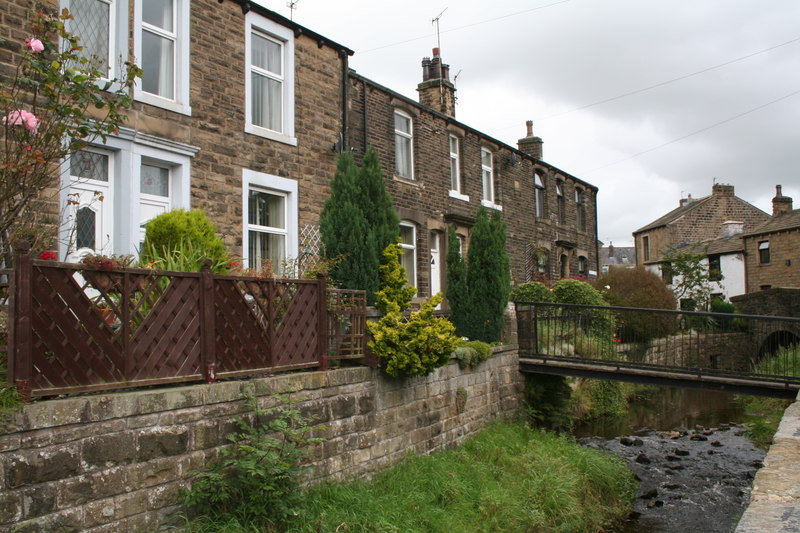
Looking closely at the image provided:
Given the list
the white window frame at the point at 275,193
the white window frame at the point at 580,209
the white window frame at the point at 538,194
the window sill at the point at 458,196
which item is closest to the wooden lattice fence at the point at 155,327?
the white window frame at the point at 275,193

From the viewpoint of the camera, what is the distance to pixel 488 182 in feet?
64.9

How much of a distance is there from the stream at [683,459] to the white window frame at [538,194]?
7079 mm

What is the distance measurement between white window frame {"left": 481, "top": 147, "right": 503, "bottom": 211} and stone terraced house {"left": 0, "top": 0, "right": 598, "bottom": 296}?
6.37 feet

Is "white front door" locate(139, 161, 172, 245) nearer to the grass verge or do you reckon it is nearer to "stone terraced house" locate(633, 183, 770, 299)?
the grass verge

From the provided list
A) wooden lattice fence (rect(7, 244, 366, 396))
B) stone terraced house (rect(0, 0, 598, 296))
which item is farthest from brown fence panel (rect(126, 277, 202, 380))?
stone terraced house (rect(0, 0, 598, 296))

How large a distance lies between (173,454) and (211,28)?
775 cm

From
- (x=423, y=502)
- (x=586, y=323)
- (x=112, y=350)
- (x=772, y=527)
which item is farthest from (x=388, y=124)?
(x=772, y=527)

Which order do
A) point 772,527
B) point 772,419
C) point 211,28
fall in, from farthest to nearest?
point 772,419, point 211,28, point 772,527

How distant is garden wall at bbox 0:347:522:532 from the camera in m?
4.32

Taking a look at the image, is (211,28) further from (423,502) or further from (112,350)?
(423,502)

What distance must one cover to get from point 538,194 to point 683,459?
39.3 ft

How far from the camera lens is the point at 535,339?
13.6 metres

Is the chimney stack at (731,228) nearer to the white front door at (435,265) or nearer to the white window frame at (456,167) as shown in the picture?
the white window frame at (456,167)

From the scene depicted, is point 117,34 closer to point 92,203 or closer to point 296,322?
point 92,203
